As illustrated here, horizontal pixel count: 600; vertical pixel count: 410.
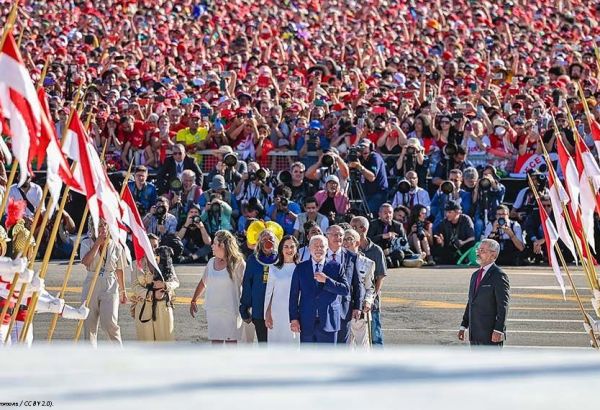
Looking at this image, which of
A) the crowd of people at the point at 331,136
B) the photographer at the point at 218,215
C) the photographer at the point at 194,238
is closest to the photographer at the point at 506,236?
the crowd of people at the point at 331,136

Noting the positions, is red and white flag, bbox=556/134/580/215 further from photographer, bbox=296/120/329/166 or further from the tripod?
photographer, bbox=296/120/329/166

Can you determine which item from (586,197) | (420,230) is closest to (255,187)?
(420,230)

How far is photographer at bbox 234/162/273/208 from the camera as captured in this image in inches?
782

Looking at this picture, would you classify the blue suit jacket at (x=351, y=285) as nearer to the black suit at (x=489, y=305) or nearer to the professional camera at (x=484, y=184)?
the black suit at (x=489, y=305)

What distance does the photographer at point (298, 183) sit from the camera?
20.1 m

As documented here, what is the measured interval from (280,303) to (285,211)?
722 centimetres

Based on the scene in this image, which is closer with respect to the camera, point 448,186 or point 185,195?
point 448,186

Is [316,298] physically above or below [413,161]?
below

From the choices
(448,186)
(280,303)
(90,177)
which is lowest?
(280,303)

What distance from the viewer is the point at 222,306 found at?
494 inches

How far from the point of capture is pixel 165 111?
22500 millimetres

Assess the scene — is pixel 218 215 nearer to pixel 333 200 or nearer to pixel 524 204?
pixel 333 200

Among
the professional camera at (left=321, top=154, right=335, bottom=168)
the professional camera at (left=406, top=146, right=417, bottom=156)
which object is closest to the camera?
the professional camera at (left=321, top=154, right=335, bottom=168)

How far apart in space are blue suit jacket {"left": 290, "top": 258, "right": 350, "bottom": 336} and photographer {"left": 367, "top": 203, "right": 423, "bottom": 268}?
24.4 feet
